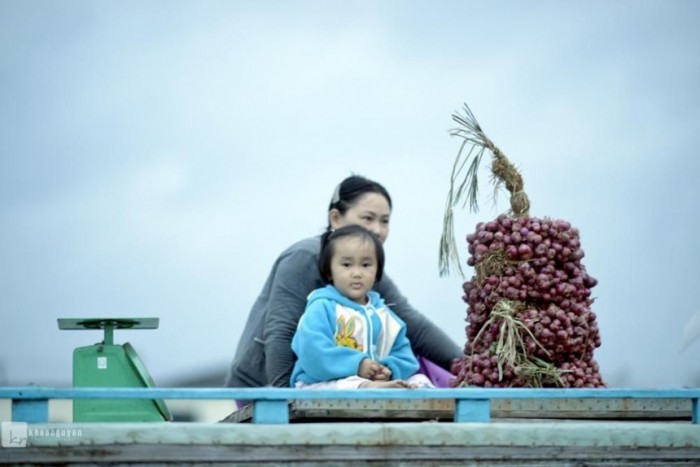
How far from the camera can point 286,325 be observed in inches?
184

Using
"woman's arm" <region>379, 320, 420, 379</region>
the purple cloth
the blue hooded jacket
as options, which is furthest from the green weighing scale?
the purple cloth

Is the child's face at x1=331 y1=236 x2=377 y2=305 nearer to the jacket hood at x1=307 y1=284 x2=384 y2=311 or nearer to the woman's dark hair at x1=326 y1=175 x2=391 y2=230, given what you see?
the jacket hood at x1=307 y1=284 x2=384 y2=311

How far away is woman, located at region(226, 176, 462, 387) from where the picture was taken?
4672 mm

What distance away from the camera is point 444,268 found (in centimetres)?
431

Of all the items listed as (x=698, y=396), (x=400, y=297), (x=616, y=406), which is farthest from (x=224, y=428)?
(x=400, y=297)

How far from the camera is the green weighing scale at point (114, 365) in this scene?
3.74 meters

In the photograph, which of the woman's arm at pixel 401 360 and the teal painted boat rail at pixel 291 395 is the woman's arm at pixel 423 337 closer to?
the woman's arm at pixel 401 360

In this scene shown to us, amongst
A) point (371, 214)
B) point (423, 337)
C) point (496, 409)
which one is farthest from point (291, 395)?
point (423, 337)

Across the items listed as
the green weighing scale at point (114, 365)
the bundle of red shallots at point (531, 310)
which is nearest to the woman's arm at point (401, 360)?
the bundle of red shallots at point (531, 310)

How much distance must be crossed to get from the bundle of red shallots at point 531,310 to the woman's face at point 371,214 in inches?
38.9

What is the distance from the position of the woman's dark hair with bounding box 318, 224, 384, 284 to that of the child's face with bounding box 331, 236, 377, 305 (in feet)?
0.06

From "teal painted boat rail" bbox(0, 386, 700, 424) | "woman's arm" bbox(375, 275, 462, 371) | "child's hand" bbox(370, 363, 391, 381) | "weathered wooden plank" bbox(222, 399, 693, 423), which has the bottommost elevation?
"weathered wooden plank" bbox(222, 399, 693, 423)

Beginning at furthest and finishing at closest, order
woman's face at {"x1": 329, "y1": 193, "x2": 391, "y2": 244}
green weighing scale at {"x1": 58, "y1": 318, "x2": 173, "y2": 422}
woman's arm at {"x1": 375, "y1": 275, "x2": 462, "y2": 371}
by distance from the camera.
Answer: woman's arm at {"x1": 375, "y1": 275, "x2": 462, "y2": 371} → woman's face at {"x1": 329, "y1": 193, "x2": 391, "y2": 244} → green weighing scale at {"x1": 58, "y1": 318, "x2": 173, "y2": 422}

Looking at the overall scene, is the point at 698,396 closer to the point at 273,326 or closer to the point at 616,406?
the point at 616,406
